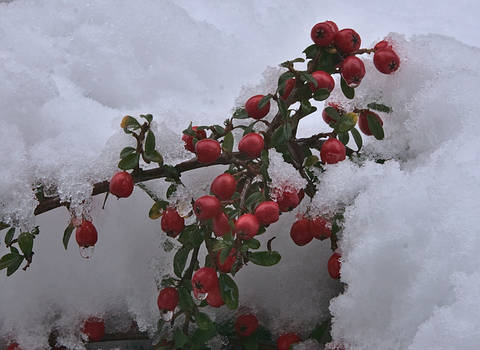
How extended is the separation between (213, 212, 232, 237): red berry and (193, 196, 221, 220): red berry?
0.01 m

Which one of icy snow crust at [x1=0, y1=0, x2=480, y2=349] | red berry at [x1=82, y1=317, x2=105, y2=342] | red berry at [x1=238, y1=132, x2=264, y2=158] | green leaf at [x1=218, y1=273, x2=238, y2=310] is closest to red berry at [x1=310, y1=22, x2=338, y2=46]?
icy snow crust at [x1=0, y1=0, x2=480, y2=349]

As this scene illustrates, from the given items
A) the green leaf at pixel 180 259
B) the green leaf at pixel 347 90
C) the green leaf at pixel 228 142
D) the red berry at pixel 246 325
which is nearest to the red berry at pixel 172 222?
the green leaf at pixel 180 259

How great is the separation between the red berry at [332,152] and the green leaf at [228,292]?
257 mm

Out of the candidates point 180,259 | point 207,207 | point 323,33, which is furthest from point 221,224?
point 323,33

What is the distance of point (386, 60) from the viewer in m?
1.00

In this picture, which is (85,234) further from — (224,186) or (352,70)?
(352,70)

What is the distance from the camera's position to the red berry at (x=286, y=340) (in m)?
1.03

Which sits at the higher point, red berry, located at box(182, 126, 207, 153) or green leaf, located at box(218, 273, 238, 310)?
red berry, located at box(182, 126, 207, 153)

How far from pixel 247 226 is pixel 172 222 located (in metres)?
0.18

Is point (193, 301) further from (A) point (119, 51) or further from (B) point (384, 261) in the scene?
(A) point (119, 51)

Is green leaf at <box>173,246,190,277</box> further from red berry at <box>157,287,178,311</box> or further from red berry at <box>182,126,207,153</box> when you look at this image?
red berry at <box>182,126,207,153</box>

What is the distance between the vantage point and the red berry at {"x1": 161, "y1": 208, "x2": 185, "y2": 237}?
36.7 inches

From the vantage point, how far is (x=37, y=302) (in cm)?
109

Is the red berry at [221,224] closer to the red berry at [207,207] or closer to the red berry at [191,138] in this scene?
the red berry at [207,207]
